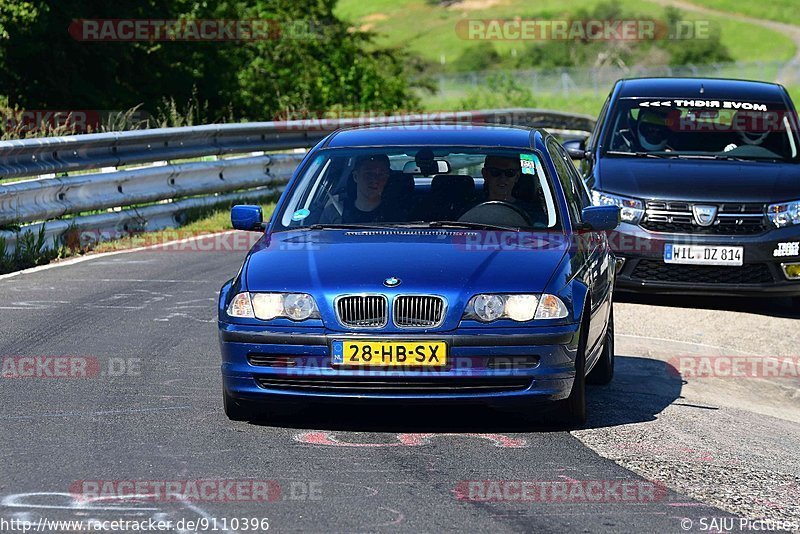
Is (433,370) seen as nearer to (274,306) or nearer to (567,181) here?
(274,306)

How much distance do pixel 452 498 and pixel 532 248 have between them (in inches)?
78.6

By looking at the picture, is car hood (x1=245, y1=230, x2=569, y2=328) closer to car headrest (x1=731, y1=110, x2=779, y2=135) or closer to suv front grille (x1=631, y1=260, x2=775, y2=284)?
suv front grille (x1=631, y1=260, x2=775, y2=284)

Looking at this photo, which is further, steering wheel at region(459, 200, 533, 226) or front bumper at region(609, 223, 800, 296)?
front bumper at region(609, 223, 800, 296)

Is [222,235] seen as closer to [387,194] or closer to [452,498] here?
[387,194]

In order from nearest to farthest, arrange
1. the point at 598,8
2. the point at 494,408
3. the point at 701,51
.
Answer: the point at 494,408 → the point at 701,51 → the point at 598,8

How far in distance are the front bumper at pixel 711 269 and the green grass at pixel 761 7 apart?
11059 cm

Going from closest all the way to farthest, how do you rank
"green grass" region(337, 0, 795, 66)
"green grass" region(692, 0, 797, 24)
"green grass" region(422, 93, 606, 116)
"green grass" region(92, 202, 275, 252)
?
"green grass" region(92, 202, 275, 252) → "green grass" region(422, 93, 606, 116) → "green grass" region(337, 0, 795, 66) → "green grass" region(692, 0, 797, 24)

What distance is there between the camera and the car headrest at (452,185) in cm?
813

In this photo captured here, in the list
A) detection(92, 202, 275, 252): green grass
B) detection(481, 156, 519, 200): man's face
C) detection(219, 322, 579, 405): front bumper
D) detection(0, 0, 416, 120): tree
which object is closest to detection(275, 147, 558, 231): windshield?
detection(481, 156, 519, 200): man's face

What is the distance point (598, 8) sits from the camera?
11938cm

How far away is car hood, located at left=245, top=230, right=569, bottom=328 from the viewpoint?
6930mm

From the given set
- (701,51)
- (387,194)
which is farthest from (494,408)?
(701,51)

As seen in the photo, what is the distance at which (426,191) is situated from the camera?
320 inches

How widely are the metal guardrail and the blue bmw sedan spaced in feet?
4.05
